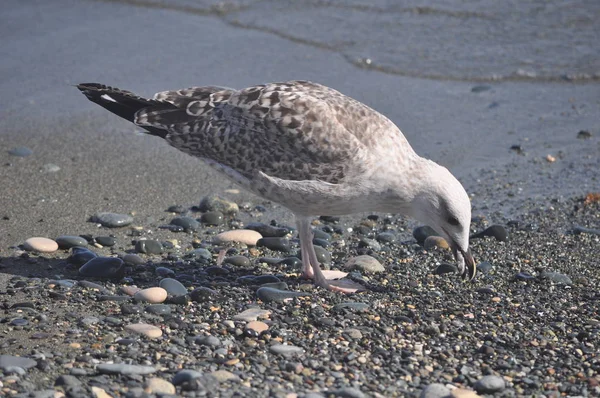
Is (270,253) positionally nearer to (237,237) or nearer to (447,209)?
(237,237)

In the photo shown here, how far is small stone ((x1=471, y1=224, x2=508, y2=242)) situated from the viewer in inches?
306

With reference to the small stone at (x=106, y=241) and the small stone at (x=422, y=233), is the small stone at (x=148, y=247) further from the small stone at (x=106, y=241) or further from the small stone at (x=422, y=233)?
the small stone at (x=422, y=233)

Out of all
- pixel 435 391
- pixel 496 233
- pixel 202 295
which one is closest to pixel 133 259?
pixel 202 295

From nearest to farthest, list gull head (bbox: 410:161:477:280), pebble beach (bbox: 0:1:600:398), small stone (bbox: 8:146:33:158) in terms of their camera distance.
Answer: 1. pebble beach (bbox: 0:1:600:398)
2. gull head (bbox: 410:161:477:280)
3. small stone (bbox: 8:146:33:158)

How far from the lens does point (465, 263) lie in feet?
22.3

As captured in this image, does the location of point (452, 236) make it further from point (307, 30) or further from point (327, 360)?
point (307, 30)

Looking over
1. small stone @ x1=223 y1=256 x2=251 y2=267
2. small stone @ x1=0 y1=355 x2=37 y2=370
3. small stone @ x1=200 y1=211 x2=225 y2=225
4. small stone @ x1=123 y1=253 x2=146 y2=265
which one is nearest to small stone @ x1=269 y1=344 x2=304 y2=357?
small stone @ x1=0 y1=355 x2=37 y2=370

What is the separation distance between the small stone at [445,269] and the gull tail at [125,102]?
227 centimetres

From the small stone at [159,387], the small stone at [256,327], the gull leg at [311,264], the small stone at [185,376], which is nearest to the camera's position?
the small stone at [159,387]

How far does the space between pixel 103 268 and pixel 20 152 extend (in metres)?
2.81

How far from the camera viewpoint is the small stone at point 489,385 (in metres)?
5.25

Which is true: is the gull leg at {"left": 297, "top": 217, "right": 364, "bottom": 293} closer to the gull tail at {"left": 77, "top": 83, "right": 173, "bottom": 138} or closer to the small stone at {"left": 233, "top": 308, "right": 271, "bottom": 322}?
the small stone at {"left": 233, "top": 308, "right": 271, "bottom": 322}

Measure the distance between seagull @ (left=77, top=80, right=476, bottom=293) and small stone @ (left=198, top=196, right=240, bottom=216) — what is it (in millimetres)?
960

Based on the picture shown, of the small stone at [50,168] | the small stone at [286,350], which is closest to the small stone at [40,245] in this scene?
the small stone at [50,168]
